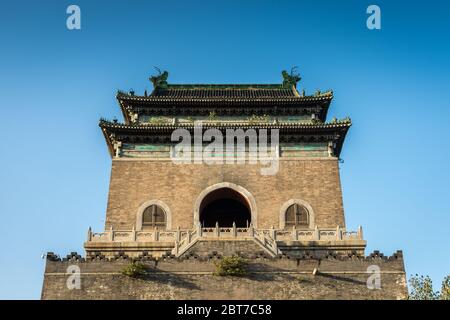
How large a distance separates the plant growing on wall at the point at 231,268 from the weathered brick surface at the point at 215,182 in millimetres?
6519

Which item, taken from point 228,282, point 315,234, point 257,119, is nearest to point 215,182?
point 257,119

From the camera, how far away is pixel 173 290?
79.3 feet

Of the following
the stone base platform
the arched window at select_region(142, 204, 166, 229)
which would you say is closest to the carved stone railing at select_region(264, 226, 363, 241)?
the stone base platform

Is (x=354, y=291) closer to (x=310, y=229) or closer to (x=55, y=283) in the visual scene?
(x=310, y=229)

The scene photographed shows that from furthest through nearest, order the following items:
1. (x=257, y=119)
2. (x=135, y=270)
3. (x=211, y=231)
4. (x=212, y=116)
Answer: (x=212, y=116), (x=257, y=119), (x=211, y=231), (x=135, y=270)

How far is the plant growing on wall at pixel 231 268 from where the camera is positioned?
24.3 m

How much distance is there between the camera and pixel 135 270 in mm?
24219

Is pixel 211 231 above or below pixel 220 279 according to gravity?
above

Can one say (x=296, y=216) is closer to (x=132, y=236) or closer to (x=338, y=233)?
(x=338, y=233)

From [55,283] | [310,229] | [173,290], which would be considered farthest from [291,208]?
[55,283]

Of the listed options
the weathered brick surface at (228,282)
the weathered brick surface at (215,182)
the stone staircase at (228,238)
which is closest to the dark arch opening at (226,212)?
the weathered brick surface at (215,182)

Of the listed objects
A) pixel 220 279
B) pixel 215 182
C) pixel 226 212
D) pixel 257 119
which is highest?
pixel 257 119

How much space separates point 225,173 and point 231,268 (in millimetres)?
8835
